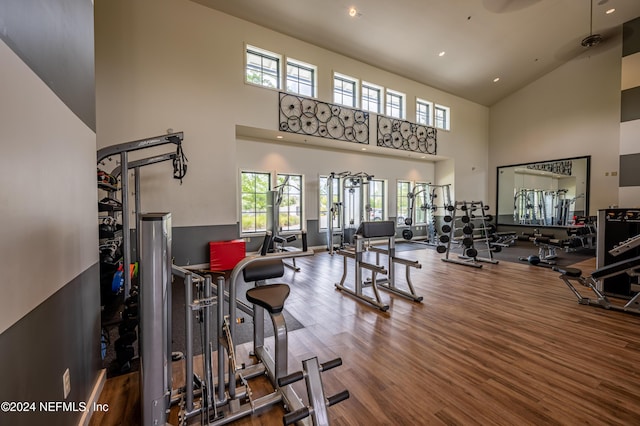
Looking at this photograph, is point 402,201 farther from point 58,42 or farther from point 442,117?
point 58,42

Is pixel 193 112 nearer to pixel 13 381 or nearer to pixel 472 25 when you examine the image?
pixel 13 381

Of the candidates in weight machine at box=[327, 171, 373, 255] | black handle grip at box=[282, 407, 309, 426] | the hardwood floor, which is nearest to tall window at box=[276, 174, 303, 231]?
weight machine at box=[327, 171, 373, 255]

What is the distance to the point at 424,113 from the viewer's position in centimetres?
905

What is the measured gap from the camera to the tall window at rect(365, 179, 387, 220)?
859 centimetres

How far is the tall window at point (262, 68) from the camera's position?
594 centimetres

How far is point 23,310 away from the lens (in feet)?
3.24

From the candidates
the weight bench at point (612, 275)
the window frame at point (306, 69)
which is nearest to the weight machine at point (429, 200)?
the window frame at point (306, 69)

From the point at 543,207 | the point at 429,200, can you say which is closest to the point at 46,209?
the point at 429,200

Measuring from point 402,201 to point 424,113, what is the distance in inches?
122

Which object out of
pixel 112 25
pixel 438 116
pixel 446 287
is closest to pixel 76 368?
pixel 446 287

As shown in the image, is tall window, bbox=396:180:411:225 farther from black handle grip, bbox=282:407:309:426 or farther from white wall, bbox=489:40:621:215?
black handle grip, bbox=282:407:309:426

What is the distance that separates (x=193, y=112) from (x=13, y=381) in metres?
5.24

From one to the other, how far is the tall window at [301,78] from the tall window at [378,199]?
3470 mm

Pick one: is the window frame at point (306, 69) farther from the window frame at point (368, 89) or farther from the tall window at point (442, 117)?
the tall window at point (442, 117)
